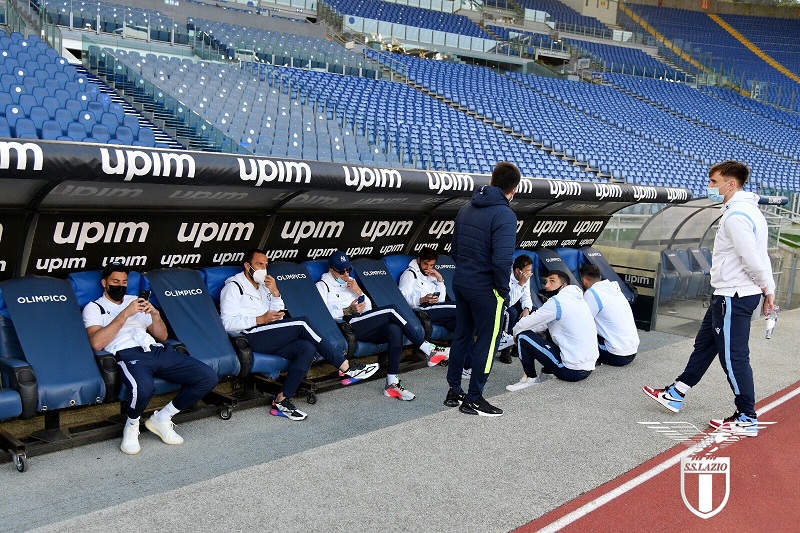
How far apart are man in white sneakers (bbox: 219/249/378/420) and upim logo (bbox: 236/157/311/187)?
0.76 metres

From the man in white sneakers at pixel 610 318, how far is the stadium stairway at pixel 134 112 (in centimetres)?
804

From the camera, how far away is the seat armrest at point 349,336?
6242 mm

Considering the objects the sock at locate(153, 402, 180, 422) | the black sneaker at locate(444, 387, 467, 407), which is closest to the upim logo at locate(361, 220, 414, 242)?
the black sneaker at locate(444, 387, 467, 407)

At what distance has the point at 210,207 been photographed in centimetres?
603

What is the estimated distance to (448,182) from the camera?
6.85m

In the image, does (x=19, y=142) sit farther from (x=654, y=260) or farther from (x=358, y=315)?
(x=654, y=260)

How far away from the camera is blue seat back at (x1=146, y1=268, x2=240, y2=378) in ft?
17.5

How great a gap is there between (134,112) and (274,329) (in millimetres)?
10878

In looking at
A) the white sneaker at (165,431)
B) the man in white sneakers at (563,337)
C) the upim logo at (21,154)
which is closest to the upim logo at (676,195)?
the man in white sneakers at (563,337)

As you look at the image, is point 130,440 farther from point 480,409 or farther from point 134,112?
point 134,112

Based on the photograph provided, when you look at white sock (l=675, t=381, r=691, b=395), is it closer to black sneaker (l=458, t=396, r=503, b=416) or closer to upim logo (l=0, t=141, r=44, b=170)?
black sneaker (l=458, t=396, r=503, b=416)

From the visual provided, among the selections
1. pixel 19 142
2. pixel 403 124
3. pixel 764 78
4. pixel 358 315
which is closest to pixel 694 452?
pixel 358 315

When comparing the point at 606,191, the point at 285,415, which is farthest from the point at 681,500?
the point at 606,191

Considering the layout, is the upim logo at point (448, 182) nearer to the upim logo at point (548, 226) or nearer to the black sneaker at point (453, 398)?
the black sneaker at point (453, 398)
